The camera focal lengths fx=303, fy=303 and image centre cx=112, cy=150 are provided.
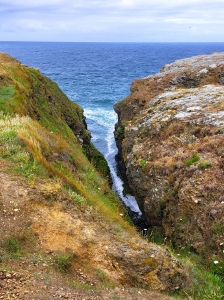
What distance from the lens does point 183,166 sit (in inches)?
806

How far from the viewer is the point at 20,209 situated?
12.2 meters

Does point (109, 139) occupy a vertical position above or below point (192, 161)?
below

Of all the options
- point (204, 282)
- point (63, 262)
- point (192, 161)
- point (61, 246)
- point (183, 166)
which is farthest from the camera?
point (183, 166)

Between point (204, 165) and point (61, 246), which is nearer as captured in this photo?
point (61, 246)

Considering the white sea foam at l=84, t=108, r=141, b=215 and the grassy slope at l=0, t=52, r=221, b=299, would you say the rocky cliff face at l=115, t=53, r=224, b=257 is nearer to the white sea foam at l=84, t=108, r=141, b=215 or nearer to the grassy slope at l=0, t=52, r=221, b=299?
the grassy slope at l=0, t=52, r=221, b=299

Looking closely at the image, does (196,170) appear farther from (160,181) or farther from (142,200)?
(142,200)

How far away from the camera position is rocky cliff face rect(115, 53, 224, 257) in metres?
17.2

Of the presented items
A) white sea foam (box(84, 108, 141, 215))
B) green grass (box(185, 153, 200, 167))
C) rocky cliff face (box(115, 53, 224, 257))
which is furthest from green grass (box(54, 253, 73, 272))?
white sea foam (box(84, 108, 141, 215))

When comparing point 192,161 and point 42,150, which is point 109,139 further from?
point 42,150

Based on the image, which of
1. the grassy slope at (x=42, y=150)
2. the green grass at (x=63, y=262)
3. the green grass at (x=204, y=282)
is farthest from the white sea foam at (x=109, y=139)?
the green grass at (x=63, y=262)

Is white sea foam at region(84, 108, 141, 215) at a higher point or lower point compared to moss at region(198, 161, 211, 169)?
lower

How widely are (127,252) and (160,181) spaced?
10.3 metres

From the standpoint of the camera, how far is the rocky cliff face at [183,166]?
17.2m

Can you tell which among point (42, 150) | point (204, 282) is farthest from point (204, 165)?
point (42, 150)
